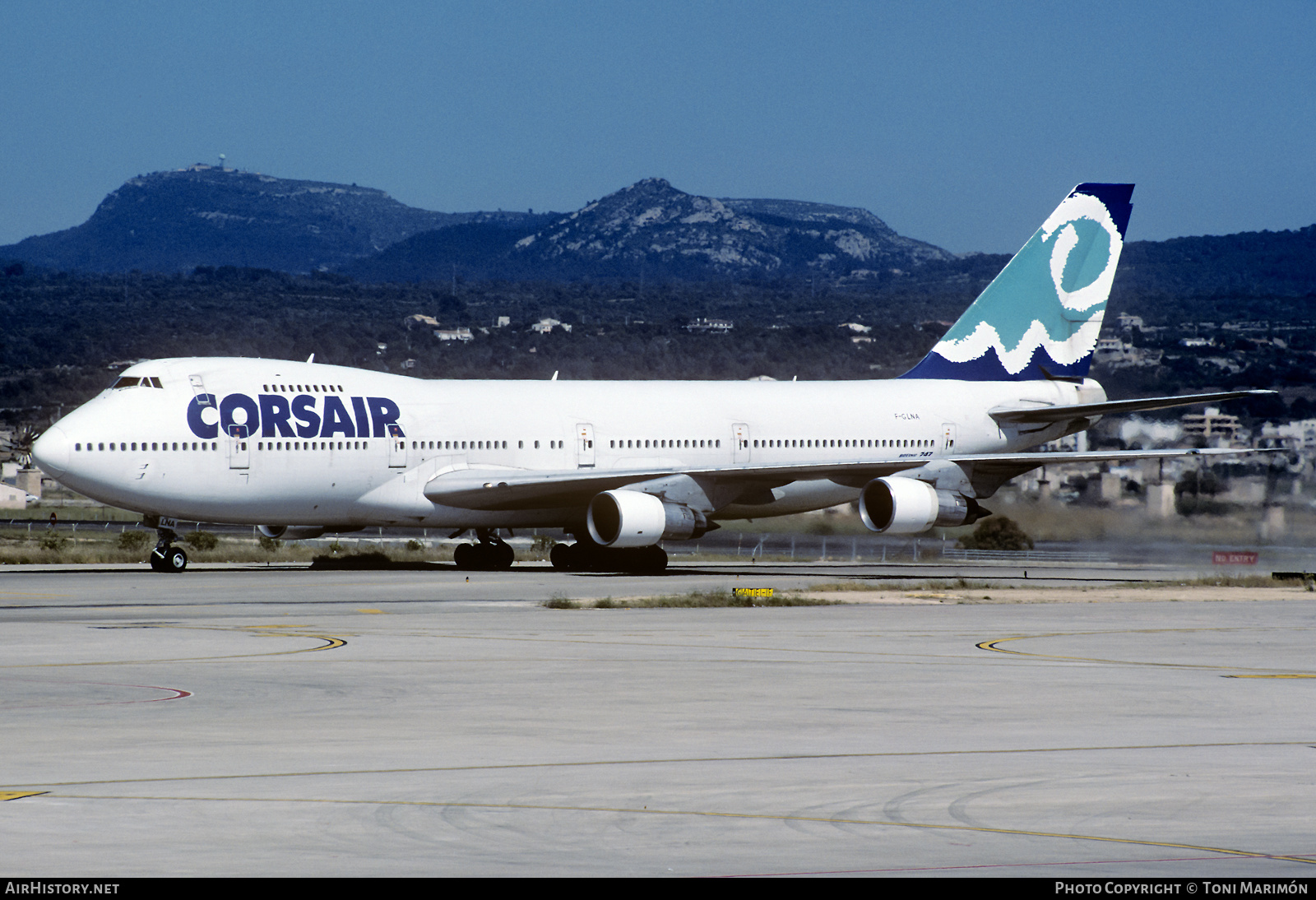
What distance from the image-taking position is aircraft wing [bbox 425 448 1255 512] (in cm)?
4281

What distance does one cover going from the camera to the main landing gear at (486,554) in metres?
46.2

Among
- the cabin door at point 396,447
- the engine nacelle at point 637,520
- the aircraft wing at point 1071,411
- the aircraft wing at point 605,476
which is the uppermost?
the aircraft wing at point 1071,411

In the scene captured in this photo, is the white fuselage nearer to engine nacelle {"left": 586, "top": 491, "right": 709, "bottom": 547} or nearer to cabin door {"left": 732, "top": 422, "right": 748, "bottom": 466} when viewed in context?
cabin door {"left": 732, "top": 422, "right": 748, "bottom": 466}

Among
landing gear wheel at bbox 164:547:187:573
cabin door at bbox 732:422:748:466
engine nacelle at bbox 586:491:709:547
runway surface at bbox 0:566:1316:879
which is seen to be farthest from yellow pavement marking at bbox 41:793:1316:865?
cabin door at bbox 732:422:748:466

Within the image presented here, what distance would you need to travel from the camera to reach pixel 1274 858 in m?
10.2

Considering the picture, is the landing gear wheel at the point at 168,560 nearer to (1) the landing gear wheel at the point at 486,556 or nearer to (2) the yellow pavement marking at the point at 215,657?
(1) the landing gear wheel at the point at 486,556

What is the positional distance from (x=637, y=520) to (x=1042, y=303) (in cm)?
1759

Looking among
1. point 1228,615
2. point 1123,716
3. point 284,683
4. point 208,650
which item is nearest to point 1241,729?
point 1123,716

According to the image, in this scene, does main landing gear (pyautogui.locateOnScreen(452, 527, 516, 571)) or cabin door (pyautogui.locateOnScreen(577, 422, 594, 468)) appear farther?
main landing gear (pyautogui.locateOnScreen(452, 527, 516, 571))

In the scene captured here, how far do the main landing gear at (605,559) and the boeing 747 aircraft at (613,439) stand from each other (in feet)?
0.23

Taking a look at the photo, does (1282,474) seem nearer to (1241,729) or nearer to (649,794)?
(1241,729)

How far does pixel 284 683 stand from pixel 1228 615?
57.9 feet

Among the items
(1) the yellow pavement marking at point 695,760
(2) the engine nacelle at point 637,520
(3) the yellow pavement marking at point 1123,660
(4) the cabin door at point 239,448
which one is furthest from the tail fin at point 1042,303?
(1) the yellow pavement marking at point 695,760

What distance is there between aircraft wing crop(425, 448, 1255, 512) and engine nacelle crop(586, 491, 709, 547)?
2.65ft
